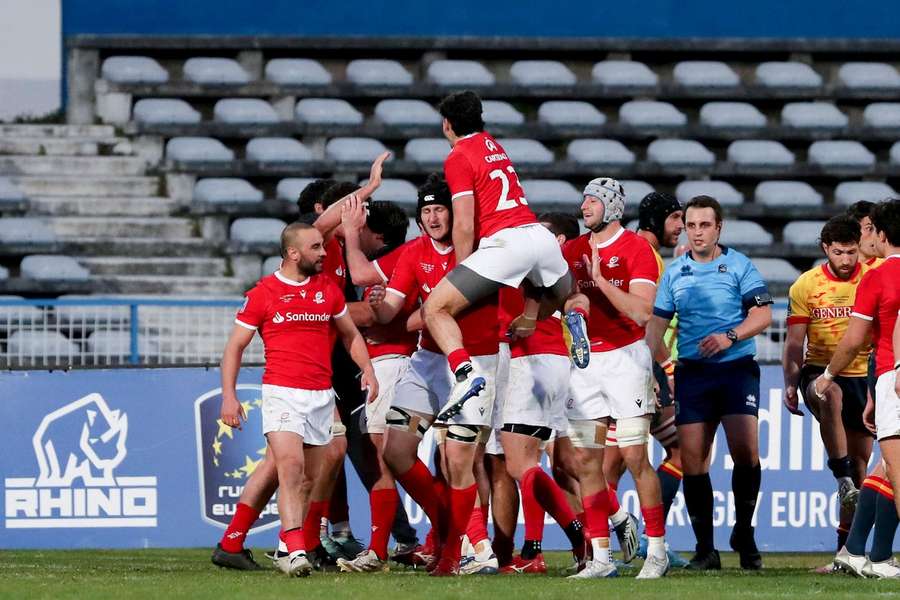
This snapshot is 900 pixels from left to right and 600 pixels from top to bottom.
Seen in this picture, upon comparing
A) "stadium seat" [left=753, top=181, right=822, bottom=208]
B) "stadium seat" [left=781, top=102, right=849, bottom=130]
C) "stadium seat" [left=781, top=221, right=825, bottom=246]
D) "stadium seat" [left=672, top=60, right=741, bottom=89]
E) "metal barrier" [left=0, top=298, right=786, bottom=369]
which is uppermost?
"stadium seat" [left=672, top=60, right=741, bottom=89]

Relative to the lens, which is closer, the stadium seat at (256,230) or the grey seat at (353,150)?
the stadium seat at (256,230)

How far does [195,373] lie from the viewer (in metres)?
13.4

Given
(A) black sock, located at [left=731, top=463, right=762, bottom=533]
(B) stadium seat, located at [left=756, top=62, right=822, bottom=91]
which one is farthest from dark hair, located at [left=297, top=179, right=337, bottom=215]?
(B) stadium seat, located at [left=756, top=62, right=822, bottom=91]

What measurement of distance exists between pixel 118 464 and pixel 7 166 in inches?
311

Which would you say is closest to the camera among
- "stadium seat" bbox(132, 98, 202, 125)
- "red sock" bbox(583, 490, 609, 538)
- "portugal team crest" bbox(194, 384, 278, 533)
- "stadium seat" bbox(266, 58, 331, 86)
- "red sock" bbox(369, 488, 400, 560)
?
"red sock" bbox(583, 490, 609, 538)

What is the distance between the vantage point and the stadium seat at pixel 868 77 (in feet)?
75.1

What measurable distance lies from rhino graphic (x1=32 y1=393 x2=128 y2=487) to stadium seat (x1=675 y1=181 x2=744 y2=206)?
32.6 ft

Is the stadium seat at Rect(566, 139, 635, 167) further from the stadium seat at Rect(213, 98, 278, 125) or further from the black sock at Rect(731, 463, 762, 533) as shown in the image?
the black sock at Rect(731, 463, 762, 533)

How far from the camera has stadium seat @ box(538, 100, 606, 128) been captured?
71.1ft

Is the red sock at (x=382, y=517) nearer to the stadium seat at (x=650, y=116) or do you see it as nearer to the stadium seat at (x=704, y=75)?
the stadium seat at (x=650, y=116)

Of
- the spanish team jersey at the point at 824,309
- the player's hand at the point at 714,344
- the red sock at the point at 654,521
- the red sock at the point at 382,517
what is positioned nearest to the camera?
the red sock at the point at 654,521

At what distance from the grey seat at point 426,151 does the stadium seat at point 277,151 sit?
133cm

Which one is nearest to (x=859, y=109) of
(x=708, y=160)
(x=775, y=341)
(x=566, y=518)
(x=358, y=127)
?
(x=708, y=160)

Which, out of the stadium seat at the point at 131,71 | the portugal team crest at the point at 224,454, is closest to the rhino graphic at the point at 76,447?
the portugal team crest at the point at 224,454
